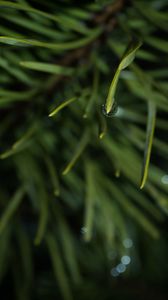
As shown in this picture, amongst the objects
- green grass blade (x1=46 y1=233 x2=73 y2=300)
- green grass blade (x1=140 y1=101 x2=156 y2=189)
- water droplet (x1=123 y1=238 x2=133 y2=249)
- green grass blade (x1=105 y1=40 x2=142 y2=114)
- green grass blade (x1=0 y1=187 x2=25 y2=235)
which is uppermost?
green grass blade (x1=105 y1=40 x2=142 y2=114)

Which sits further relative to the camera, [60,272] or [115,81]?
[60,272]

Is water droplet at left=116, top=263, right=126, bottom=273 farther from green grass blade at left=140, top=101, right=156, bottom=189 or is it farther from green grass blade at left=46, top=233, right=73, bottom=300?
green grass blade at left=140, top=101, right=156, bottom=189

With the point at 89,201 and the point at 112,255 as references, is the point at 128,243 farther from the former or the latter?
the point at 89,201

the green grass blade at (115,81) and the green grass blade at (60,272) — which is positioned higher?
the green grass blade at (115,81)

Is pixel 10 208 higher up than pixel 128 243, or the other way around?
pixel 10 208

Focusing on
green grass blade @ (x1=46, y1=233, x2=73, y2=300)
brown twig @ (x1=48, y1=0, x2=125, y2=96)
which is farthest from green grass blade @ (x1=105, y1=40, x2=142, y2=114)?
green grass blade @ (x1=46, y1=233, x2=73, y2=300)

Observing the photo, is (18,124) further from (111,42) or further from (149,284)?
(149,284)

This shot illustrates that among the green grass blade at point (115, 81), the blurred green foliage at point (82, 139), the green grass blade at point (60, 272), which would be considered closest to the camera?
the green grass blade at point (115, 81)

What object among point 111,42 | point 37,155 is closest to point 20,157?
point 37,155

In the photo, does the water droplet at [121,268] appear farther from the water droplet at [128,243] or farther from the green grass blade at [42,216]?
the green grass blade at [42,216]

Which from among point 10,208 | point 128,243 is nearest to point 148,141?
point 10,208

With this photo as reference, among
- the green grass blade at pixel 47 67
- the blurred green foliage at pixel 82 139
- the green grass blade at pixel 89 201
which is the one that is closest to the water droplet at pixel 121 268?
the blurred green foliage at pixel 82 139

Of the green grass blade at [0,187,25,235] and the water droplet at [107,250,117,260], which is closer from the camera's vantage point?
the green grass blade at [0,187,25,235]
